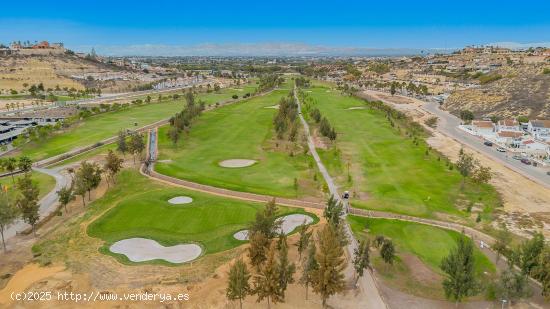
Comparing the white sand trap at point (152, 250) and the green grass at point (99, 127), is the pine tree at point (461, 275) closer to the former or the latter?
the white sand trap at point (152, 250)

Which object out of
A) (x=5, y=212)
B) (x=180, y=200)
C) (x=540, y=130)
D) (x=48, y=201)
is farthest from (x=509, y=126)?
(x=5, y=212)

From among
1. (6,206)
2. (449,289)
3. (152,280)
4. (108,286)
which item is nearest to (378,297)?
(449,289)

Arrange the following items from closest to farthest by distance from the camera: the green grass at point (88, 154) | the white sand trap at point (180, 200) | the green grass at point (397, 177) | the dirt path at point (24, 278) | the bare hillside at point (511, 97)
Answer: the dirt path at point (24, 278) → the white sand trap at point (180, 200) → the green grass at point (397, 177) → the green grass at point (88, 154) → the bare hillside at point (511, 97)

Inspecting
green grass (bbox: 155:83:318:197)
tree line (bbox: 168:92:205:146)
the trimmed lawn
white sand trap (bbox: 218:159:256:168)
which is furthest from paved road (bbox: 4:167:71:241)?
the trimmed lawn

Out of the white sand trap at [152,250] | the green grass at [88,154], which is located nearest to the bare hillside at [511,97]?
the green grass at [88,154]

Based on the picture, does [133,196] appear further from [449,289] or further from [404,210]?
[449,289]

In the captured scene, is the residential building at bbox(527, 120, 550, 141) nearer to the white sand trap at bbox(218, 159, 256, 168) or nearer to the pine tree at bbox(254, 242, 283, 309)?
the white sand trap at bbox(218, 159, 256, 168)

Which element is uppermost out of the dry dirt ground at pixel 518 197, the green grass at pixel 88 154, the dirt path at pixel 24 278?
the green grass at pixel 88 154
